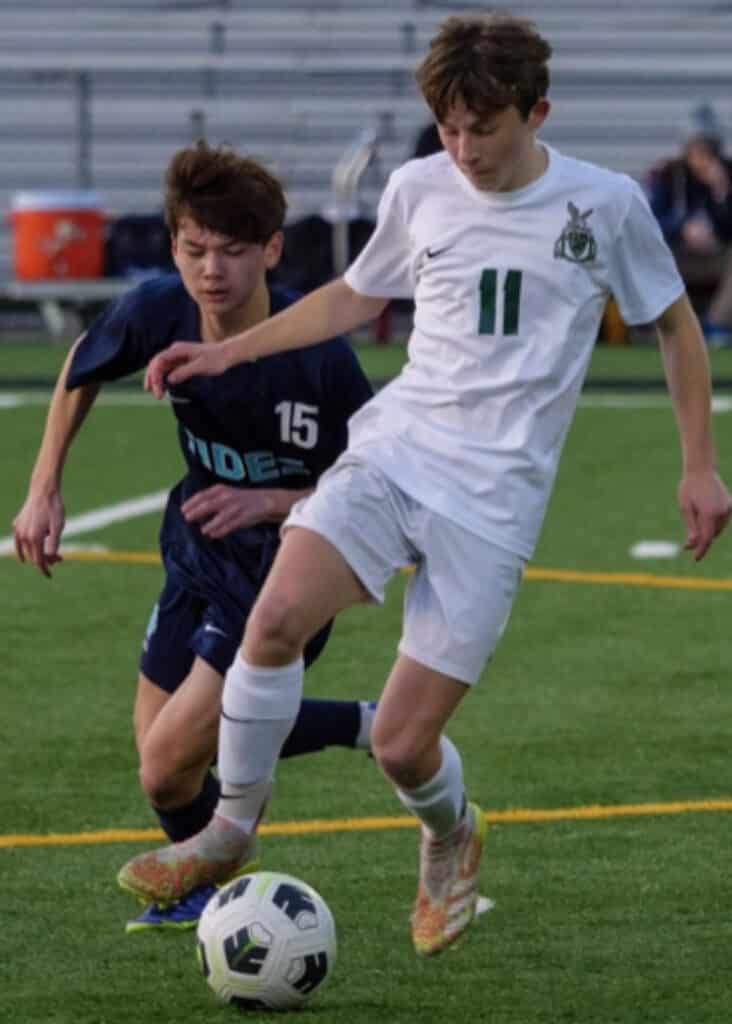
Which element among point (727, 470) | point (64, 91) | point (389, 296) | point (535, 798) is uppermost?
point (389, 296)

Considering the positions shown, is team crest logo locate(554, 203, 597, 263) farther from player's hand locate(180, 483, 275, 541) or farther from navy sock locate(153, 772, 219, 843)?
navy sock locate(153, 772, 219, 843)

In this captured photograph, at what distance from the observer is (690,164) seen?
2119 cm

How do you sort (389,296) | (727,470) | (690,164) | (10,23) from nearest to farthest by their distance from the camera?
1. (389,296)
2. (727,470)
3. (690,164)
4. (10,23)

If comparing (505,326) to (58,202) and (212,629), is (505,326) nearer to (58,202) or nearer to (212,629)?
(212,629)

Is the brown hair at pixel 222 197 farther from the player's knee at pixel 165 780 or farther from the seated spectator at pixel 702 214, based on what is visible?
the seated spectator at pixel 702 214

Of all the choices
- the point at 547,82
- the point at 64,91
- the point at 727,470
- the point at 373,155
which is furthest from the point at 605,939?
the point at 64,91

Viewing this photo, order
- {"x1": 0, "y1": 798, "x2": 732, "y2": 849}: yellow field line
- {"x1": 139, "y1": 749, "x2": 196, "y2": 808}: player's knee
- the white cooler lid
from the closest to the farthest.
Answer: {"x1": 139, "y1": 749, "x2": 196, "y2": 808}: player's knee < {"x1": 0, "y1": 798, "x2": 732, "y2": 849}: yellow field line < the white cooler lid

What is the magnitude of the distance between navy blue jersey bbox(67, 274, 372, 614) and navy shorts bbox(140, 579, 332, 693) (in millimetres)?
46

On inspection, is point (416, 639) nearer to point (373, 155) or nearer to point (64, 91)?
point (373, 155)

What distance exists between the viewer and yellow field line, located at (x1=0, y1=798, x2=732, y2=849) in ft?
20.3

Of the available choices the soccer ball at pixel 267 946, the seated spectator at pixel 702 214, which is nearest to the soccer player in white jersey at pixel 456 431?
Answer: the soccer ball at pixel 267 946

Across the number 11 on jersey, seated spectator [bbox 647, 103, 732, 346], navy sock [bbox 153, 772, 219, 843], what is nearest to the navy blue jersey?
navy sock [bbox 153, 772, 219, 843]

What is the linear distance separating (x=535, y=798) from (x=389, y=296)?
5.74 ft

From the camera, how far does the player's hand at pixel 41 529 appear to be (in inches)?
212
